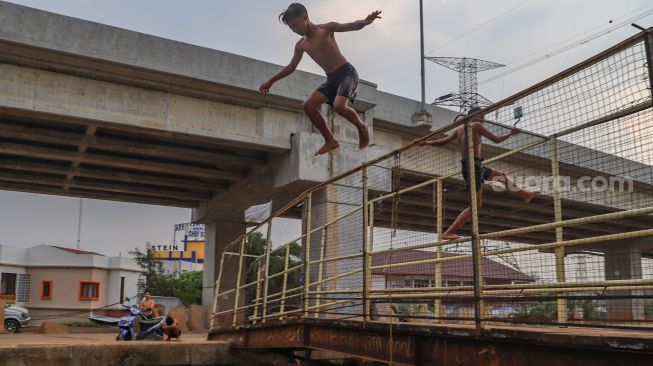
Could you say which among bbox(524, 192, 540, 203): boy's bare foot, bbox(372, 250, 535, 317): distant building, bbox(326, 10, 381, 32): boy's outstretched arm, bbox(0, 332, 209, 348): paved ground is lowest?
bbox(0, 332, 209, 348): paved ground

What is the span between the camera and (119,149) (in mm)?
14477

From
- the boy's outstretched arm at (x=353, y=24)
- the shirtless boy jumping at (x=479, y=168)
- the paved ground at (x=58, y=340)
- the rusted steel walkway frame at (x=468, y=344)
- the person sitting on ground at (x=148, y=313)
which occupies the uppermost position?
the boy's outstretched arm at (x=353, y=24)

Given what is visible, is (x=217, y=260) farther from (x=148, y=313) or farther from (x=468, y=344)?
(x=468, y=344)

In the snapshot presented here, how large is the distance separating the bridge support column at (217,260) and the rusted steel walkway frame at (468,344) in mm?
A: 12524

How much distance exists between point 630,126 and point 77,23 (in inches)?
421

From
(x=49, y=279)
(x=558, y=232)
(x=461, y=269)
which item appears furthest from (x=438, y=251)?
(x=49, y=279)

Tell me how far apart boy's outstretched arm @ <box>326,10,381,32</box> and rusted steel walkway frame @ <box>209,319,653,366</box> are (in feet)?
12.3

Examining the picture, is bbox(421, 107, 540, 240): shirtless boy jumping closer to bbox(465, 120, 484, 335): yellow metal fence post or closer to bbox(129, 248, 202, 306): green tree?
bbox(465, 120, 484, 335): yellow metal fence post

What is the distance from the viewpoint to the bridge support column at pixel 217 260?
20.3 m

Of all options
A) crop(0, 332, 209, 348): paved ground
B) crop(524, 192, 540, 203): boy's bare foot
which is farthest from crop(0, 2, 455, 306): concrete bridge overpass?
crop(524, 192, 540, 203): boy's bare foot

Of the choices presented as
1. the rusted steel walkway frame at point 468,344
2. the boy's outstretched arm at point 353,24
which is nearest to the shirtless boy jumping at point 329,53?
the boy's outstretched arm at point 353,24

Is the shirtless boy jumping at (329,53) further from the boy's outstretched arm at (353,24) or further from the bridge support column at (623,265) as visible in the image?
the bridge support column at (623,265)

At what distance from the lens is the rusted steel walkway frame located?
3.68 meters

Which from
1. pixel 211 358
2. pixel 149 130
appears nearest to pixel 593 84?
pixel 211 358
